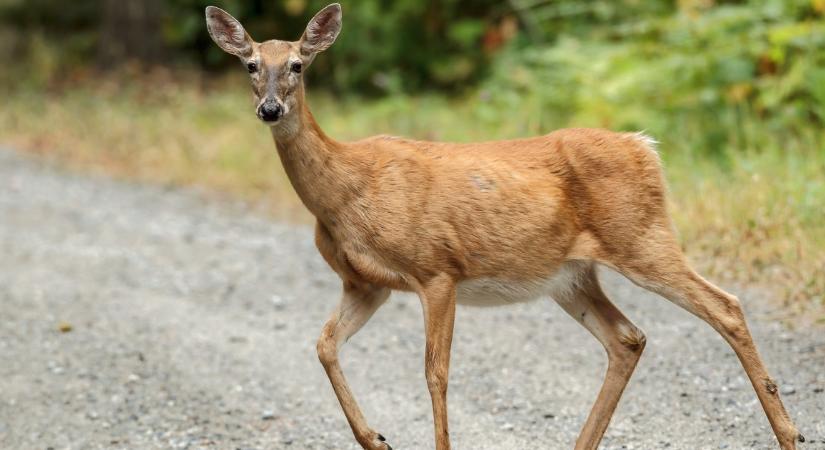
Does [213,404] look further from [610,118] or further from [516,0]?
[516,0]

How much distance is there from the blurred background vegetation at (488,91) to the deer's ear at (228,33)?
11.8 ft

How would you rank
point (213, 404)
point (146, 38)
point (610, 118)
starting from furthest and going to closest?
point (146, 38) → point (610, 118) → point (213, 404)

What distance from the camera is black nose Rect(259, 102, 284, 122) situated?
180 inches

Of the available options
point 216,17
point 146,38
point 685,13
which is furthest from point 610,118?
point 146,38

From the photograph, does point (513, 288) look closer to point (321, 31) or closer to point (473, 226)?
point (473, 226)

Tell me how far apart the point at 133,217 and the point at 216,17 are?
575 cm

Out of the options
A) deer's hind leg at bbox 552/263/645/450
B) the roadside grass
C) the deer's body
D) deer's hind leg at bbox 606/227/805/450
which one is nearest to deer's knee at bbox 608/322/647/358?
deer's hind leg at bbox 552/263/645/450

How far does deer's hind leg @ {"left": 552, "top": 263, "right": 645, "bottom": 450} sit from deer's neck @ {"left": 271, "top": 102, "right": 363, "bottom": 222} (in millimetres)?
1006

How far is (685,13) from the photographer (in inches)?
407

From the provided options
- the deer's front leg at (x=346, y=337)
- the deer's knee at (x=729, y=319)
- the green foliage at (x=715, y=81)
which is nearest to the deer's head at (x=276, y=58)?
the deer's front leg at (x=346, y=337)

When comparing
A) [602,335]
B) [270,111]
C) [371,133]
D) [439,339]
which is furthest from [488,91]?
[270,111]

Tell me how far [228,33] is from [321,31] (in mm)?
383

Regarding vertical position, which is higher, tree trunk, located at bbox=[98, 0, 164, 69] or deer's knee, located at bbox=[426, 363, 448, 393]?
deer's knee, located at bbox=[426, 363, 448, 393]

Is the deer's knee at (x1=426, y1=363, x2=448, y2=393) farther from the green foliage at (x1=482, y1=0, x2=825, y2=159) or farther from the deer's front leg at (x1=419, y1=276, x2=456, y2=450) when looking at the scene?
the green foliage at (x1=482, y1=0, x2=825, y2=159)
